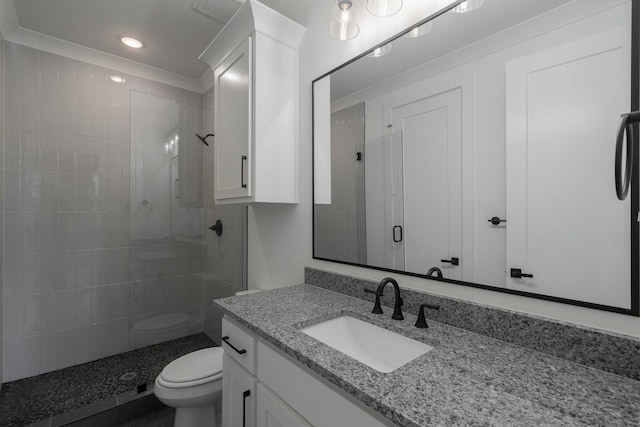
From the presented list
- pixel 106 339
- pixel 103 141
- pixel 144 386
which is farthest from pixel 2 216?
pixel 144 386

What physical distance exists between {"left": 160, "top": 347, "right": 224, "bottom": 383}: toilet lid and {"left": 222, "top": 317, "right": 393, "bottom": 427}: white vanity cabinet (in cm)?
38

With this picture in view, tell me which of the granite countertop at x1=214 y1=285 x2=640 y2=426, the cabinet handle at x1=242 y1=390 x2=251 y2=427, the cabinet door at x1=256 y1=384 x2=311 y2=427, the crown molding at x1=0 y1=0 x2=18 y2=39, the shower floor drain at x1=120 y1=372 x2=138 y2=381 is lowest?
the shower floor drain at x1=120 y1=372 x2=138 y2=381

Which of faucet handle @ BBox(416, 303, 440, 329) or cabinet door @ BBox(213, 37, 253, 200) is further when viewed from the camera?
cabinet door @ BBox(213, 37, 253, 200)

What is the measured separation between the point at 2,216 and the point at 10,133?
56cm

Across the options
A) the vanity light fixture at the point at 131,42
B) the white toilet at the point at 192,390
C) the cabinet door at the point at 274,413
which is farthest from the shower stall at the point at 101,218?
the cabinet door at the point at 274,413

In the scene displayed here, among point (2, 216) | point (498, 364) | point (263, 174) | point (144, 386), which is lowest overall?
point (144, 386)

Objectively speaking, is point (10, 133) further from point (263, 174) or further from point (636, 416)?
point (636, 416)

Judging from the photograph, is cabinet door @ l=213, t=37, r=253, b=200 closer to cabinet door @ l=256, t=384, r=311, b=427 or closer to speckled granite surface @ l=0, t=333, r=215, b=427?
cabinet door @ l=256, t=384, r=311, b=427

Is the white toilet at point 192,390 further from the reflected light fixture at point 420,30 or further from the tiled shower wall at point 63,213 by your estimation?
the reflected light fixture at point 420,30

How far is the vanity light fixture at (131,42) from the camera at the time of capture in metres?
2.13

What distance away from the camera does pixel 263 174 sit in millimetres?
1536

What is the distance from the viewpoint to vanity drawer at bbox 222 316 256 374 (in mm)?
1064

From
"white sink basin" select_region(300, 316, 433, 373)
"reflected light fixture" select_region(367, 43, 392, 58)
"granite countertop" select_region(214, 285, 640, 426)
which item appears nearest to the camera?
"granite countertop" select_region(214, 285, 640, 426)

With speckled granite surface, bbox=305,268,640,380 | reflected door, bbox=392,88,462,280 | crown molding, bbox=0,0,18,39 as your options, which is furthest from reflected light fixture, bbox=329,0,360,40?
crown molding, bbox=0,0,18,39
